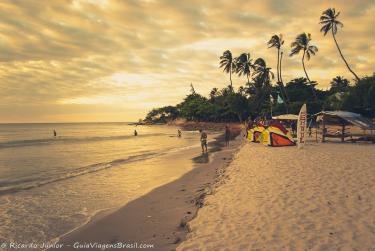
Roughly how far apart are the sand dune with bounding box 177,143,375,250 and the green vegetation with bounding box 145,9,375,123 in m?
32.3

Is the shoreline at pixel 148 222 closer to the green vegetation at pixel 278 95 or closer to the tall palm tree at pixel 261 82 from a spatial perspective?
the green vegetation at pixel 278 95

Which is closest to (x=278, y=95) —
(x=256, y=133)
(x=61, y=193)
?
(x=256, y=133)

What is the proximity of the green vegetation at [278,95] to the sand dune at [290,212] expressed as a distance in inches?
1273

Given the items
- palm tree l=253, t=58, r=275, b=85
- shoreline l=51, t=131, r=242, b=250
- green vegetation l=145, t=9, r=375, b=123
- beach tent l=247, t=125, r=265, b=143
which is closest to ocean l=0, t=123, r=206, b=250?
shoreline l=51, t=131, r=242, b=250

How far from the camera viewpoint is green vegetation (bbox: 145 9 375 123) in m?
46.7

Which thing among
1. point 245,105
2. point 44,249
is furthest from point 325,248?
point 245,105

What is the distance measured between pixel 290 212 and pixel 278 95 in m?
34.4

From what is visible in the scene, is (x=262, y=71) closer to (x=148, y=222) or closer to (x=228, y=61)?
(x=228, y=61)

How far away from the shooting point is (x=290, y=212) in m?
7.02

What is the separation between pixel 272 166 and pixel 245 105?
217 feet

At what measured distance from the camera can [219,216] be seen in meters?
7.11

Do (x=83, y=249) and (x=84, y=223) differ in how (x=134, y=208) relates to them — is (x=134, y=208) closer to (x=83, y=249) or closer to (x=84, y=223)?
(x=84, y=223)

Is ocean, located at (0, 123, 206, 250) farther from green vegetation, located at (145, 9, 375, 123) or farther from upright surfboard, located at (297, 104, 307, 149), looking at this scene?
→ green vegetation, located at (145, 9, 375, 123)

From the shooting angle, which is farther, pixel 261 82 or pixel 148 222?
pixel 261 82
